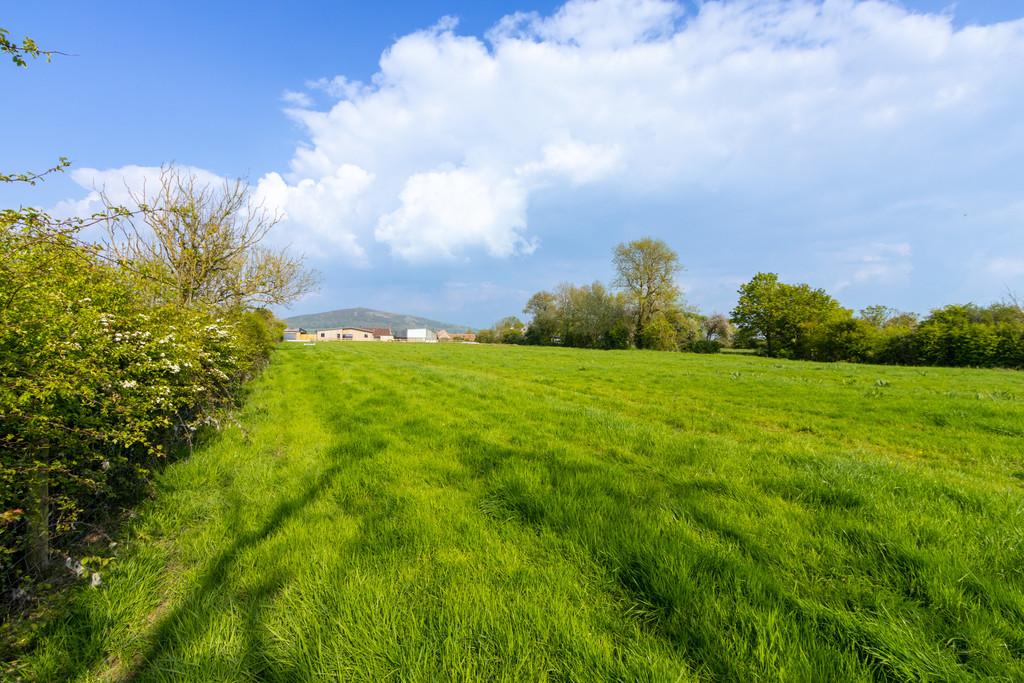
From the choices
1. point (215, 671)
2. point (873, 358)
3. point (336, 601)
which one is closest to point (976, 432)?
point (336, 601)

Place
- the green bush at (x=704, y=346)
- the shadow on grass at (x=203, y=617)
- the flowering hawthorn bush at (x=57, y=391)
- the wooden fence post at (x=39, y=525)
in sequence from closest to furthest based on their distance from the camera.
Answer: the shadow on grass at (x=203, y=617) < the flowering hawthorn bush at (x=57, y=391) < the wooden fence post at (x=39, y=525) < the green bush at (x=704, y=346)

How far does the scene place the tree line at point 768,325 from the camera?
28609mm

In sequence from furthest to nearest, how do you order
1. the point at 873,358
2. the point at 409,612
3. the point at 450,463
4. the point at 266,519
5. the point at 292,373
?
the point at 873,358 → the point at 292,373 → the point at 450,463 → the point at 266,519 → the point at 409,612

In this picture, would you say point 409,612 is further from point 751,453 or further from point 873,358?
point 873,358

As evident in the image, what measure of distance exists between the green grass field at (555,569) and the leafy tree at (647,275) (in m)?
45.1

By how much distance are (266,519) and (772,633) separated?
4.44 m

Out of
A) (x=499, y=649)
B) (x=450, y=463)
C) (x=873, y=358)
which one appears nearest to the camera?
(x=499, y=649)

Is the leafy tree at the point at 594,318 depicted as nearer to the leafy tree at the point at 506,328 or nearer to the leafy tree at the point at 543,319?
the leafy tree at the point at 543,319

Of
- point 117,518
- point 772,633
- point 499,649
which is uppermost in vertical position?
point 772,633

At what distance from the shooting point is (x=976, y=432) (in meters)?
7.07

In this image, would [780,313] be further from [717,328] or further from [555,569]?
[555,569]

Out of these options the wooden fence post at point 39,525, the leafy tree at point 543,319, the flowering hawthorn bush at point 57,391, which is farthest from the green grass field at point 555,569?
the leafy tree at point 543,319

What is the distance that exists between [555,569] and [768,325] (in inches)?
2030

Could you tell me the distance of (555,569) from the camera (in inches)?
102
